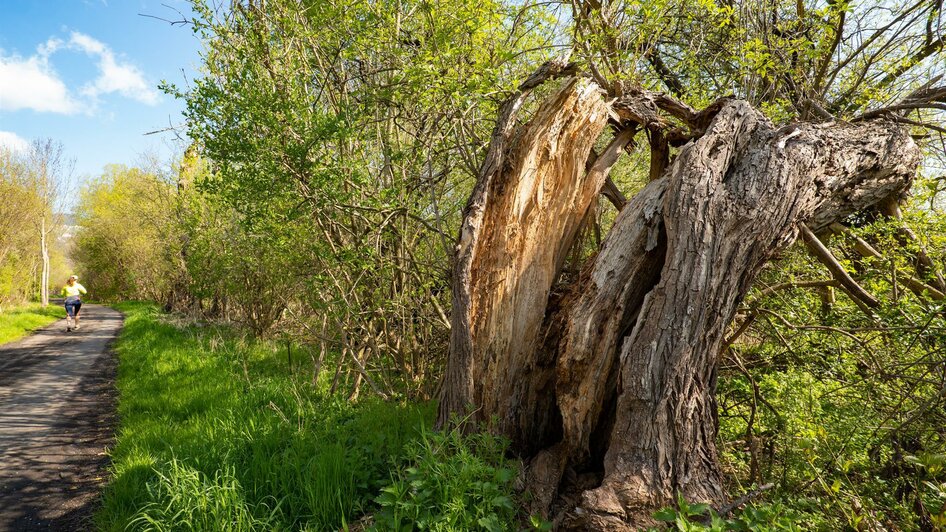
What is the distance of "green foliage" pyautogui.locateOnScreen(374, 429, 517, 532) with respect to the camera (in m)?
2.64

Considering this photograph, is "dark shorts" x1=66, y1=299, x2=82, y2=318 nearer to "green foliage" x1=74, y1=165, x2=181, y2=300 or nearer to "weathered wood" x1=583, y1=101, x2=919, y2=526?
"green foliage" x1=74, y1=165, x2=181, y2=300

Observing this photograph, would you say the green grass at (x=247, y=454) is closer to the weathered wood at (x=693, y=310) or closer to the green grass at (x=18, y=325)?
the weathered wood at (x=693, y=310)

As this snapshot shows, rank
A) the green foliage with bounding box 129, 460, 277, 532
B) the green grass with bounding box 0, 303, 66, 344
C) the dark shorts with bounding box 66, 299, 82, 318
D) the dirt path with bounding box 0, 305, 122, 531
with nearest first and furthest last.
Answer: the green foliage with bounding box 129, 460, 277, 532 → the dirt path with bounding box 0, 305, 122, 531 → the green grass with bounding box 0, 303, 66, 344 → the dark shorts with bounding box 66, 299, 82, 318

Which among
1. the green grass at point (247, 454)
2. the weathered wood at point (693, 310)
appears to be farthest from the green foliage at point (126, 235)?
the weathered wood at point (693, 310)

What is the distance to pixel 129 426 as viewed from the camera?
518 centimetres

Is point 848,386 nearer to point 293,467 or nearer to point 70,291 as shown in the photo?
point 293,467

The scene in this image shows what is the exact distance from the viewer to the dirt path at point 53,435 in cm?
393

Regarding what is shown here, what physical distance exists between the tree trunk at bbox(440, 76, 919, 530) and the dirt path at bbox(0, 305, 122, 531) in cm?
339

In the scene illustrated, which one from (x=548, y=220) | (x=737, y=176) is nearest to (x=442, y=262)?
(x=548, y=220)

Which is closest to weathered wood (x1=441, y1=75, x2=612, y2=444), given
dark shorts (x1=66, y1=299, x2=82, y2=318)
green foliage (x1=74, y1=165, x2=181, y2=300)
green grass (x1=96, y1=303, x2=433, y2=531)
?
green grass (x1=96, y1=303, x2=433, y2=531)

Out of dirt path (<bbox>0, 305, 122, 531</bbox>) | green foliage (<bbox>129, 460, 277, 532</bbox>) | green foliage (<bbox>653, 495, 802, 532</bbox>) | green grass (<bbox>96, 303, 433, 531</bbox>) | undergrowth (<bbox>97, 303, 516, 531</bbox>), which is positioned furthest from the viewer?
dirt path (<bbox>0, 305, 122, 531</bbox>)

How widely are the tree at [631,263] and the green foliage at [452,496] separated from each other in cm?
25

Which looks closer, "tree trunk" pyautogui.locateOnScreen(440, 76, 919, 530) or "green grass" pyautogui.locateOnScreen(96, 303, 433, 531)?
"tree trunk" pyautogui.locateOnScreen(440, 76, 919, 530)

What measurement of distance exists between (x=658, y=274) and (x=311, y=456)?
2.83 m
